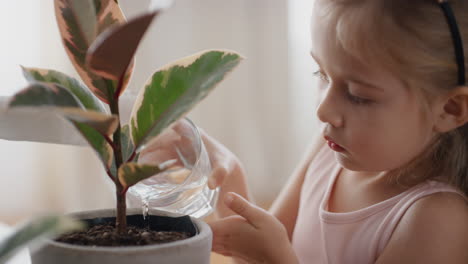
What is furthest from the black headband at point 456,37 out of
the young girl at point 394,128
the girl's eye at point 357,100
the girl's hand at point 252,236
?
the girl's hand at point 252,236

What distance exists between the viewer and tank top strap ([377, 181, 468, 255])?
0.81 m

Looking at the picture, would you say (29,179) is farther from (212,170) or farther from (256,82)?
(212,170)

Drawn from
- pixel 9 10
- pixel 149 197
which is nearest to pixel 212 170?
pixel 149 197

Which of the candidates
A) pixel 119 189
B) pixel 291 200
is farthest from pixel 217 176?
pixel 291 200

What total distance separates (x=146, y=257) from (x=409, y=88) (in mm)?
432

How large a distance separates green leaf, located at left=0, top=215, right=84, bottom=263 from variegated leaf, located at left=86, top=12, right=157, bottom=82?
5.2 inches

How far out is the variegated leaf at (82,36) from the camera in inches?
19.4

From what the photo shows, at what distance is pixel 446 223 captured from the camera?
771mm

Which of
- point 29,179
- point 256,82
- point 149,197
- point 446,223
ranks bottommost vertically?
point 29,179

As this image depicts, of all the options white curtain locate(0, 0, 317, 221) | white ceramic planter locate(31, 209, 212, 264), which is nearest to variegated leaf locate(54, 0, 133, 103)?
white ceramic planter locate(31, 209, 212, 264)

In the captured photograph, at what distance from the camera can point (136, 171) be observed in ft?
1.51

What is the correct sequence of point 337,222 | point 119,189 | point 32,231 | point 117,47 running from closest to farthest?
point 32,231 < point 117,47 < point 119,189 < point 337,222

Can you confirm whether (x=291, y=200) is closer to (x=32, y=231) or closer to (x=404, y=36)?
(x=404, y=36)

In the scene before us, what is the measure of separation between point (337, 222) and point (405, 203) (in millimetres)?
136
